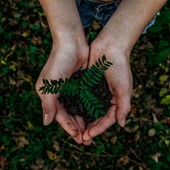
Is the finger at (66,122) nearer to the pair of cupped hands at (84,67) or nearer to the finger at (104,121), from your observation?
the pair of cupped hands at (84,67)

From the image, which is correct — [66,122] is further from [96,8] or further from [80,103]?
[96,8]

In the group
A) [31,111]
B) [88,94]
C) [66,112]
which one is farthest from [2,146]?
[88,94]

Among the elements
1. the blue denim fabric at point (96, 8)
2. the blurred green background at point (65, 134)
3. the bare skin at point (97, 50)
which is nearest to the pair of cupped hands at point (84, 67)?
the bare skin at point (97, 50)

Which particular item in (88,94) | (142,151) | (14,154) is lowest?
(142,151)

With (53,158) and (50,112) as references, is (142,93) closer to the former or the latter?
(53,158)

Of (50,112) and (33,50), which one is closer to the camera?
(50,112)

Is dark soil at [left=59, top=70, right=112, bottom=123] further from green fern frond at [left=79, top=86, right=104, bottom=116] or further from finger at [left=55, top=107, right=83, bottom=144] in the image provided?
green fern frond at [left=79, top=86, right=104, bottom=116]

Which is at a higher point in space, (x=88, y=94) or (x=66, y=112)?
(x=88, y=94)
